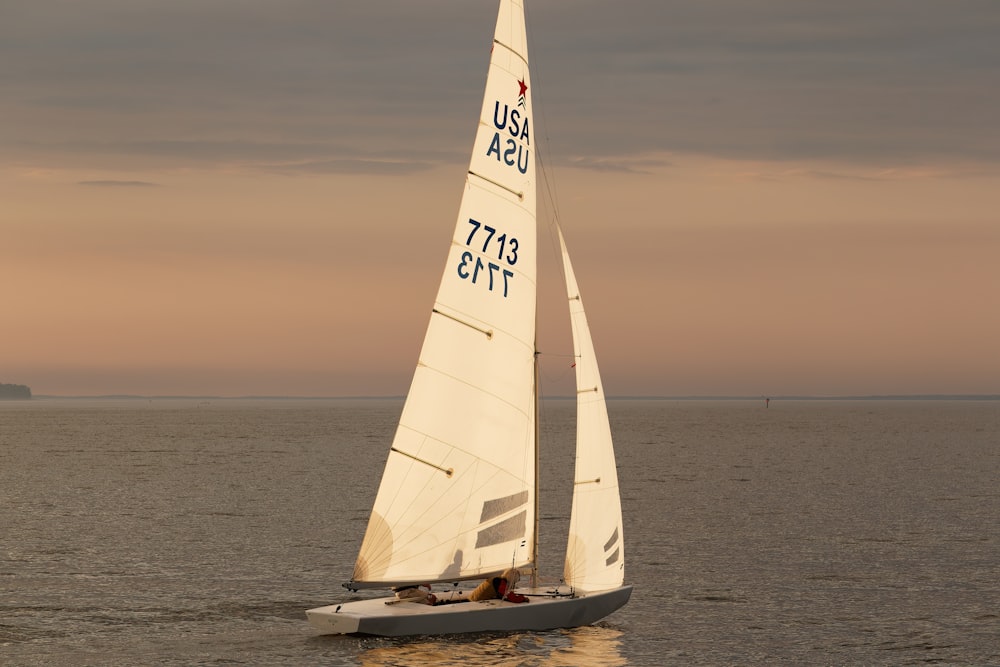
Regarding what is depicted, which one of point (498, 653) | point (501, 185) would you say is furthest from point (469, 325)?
point (498, 653)

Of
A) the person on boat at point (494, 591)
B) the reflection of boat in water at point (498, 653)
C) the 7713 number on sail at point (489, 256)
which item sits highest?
the 7713 number on sail at point (489, 256)

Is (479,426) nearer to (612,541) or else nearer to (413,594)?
(413,594)

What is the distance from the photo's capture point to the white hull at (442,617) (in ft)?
109

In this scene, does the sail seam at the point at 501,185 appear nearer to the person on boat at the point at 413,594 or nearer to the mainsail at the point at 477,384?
the mainsail at the point at 477,384

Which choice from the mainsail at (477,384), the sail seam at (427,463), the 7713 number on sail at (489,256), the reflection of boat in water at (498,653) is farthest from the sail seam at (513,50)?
the reflection of boat in water at (498,653)

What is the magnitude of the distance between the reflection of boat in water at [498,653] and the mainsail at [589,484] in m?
1.68

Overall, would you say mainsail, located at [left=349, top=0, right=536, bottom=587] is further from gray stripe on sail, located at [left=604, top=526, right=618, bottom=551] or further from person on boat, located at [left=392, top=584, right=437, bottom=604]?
gray stripe on sail, located at [left=604, top=526, right=618, bottom=551]

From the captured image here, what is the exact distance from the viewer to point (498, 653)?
34.0m

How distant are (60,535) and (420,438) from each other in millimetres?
38007

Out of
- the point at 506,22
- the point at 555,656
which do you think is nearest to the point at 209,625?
the point at 555,656

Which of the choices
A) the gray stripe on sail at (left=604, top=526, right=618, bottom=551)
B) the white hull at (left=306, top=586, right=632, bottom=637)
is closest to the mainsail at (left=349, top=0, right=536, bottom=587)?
the white hull at (left=306, top=586, right=632, bottom=637)

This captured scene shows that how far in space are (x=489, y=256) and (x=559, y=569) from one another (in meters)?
22.2

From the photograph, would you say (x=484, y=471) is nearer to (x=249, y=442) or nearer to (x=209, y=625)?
(x=209, y=625)

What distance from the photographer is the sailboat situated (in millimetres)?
33750
